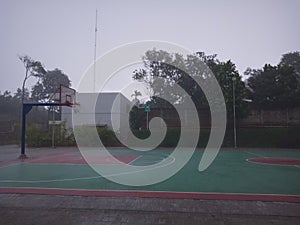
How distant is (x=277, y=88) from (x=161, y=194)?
69.2 ft

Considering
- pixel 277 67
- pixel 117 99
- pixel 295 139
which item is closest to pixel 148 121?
pixel 117 99

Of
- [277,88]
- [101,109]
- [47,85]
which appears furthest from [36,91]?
[277,88]

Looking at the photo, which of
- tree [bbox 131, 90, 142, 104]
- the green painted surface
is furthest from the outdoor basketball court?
tree [bbox 131, 90, 142, 104]

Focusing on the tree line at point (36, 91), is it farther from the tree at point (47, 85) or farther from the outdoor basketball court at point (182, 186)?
the outdoor basketball court at point (182, 186)

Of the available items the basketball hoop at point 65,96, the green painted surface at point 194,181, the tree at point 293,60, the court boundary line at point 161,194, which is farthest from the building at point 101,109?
the tree at point 293,60

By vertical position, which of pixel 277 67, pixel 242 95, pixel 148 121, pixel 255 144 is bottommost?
pixel 255 144

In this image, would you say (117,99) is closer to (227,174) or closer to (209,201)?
(227,174)

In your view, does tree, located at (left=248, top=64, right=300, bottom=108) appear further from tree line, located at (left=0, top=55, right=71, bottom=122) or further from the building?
tree line, located at (left=0, top=55, right=71, bottom=122)

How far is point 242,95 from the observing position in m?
20.0

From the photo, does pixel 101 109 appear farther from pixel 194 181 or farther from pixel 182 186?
pixel 182 186

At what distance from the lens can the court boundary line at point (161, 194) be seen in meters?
4.80

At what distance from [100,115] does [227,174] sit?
20059 millimetres

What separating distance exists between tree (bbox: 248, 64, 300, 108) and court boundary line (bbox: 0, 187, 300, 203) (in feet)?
61.8

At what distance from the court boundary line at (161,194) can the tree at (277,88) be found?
18.8 m
